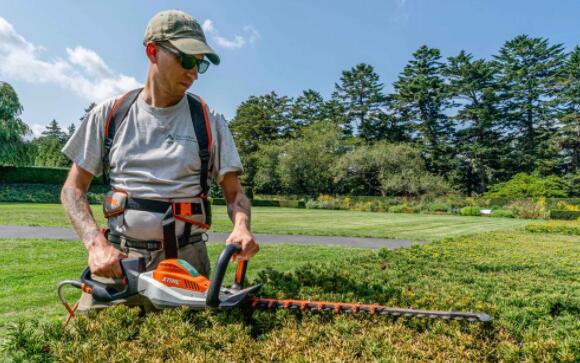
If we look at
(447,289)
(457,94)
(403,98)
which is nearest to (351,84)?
Answer: (403,98)

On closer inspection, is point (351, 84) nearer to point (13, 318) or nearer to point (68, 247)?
point (68, 247)

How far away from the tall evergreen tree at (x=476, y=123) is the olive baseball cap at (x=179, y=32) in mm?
44733

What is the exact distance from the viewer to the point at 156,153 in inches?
74.0

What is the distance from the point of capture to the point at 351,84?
52.9 m

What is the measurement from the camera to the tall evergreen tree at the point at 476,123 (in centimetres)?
4262

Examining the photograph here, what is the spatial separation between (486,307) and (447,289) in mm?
648

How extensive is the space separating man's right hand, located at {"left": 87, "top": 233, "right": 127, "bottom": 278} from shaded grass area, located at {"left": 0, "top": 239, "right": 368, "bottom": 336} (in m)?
2.36

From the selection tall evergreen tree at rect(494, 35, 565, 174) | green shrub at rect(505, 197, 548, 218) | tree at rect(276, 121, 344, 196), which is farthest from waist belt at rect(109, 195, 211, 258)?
tall evergreen tree at rect(494, 35, 565, 174)

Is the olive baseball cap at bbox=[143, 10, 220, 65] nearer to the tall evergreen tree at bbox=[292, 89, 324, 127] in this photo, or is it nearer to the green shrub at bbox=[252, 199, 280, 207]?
the green shrub at bbox=[252, 199, 280, 207]

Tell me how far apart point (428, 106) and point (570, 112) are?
13.8m

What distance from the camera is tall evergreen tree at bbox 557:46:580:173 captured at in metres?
38.6

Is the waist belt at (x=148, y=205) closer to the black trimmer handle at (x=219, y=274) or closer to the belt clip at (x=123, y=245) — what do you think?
the belt clip at (x=123, y=245)

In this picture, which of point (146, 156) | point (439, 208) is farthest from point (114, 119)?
point (439, 208)

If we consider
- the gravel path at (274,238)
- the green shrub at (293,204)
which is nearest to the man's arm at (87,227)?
the gravel path at (274,238)
